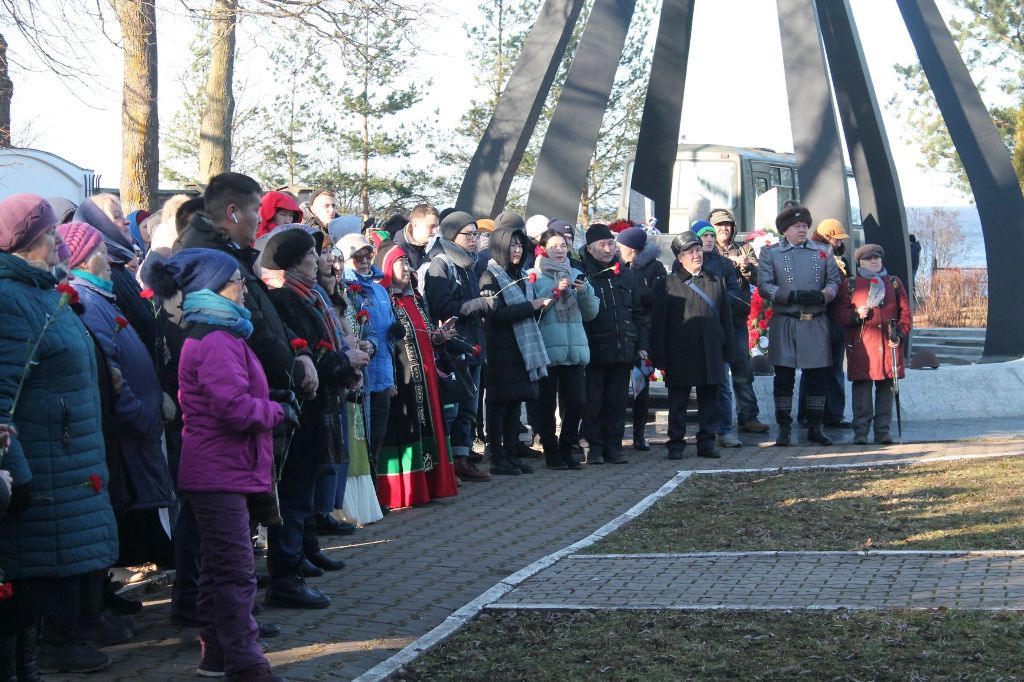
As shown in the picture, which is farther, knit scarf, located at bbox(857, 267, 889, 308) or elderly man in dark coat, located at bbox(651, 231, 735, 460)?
knit scarf, located at bbox(857, 267, 889, 308)

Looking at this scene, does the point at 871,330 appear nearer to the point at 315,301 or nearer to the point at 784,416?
the point at 784,416

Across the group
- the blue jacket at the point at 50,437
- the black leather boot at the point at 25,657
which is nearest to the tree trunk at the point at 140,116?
the blue jacket at the point at 50,437

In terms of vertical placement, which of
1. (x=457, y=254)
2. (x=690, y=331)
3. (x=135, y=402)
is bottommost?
(x=135, y=402)

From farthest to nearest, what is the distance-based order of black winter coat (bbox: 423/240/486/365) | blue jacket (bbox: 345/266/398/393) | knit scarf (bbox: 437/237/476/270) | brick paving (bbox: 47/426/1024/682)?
knit scarf (bbox: 437/237/476/270) < black winter coat (bbox: 423/240/486/365) < blue jacket (bbox: 345/266/398/393) < brick paving (bbox: 47/426/1024/682)

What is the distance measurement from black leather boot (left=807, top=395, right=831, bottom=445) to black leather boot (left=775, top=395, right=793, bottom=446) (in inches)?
7.6

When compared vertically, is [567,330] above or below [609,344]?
above

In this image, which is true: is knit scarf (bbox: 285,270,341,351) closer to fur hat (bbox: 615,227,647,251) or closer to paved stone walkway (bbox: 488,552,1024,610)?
paved stone walkway (bbox: 488,552,1024,610)

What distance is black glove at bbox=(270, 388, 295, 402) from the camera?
5.26 m

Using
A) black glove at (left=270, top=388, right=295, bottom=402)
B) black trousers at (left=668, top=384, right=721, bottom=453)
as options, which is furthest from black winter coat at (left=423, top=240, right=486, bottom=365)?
black glove at (left=270, top=388, right=295, bottom=402)

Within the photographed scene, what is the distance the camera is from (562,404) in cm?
1110

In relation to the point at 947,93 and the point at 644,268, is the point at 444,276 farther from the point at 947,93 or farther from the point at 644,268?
the point at 947,93

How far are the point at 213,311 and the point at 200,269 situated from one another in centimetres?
19

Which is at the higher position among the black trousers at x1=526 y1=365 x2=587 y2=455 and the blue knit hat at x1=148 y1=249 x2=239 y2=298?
the blue knit hat at x1=148 y1=249 x2=239 y2=298

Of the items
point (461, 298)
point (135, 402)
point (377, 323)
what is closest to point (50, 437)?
point (135, 402)
